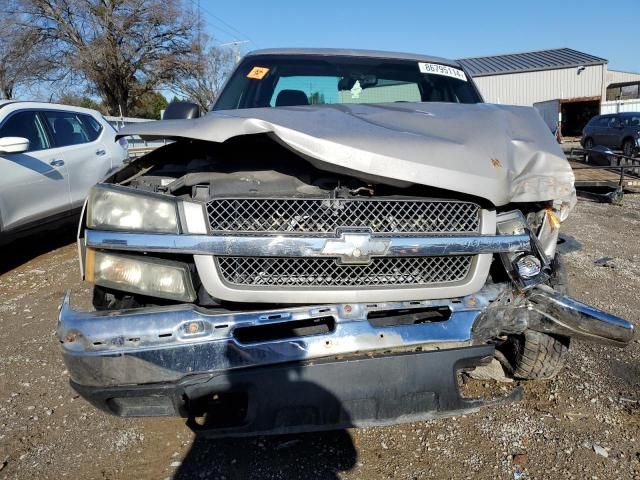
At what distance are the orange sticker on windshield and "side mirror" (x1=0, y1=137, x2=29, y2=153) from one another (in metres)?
2.89

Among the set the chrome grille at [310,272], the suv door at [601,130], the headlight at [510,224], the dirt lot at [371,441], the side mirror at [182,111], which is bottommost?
the suv door at [601,130]

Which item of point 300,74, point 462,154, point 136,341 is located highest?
point 300,74

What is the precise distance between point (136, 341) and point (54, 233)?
6302 millimetres

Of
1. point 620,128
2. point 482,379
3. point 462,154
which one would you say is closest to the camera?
point 462,154

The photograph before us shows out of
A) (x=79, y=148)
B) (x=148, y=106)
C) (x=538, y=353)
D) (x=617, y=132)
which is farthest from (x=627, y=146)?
(x=148, y=106)

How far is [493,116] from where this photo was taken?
8.49ft

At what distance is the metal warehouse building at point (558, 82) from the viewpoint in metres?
34.8

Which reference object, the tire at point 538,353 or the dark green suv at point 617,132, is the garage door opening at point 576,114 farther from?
the tire at point 538,353

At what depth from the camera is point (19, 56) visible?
2567 centimetres

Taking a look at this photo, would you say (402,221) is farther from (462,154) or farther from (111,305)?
(111,305)

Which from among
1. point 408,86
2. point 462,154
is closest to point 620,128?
point 408,86

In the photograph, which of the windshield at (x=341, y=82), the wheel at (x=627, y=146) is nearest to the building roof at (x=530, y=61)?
the wheel at (x=627, y=146)

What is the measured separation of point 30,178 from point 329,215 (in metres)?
4.71

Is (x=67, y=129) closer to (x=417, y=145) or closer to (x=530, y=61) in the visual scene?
(x=417, y=145)
